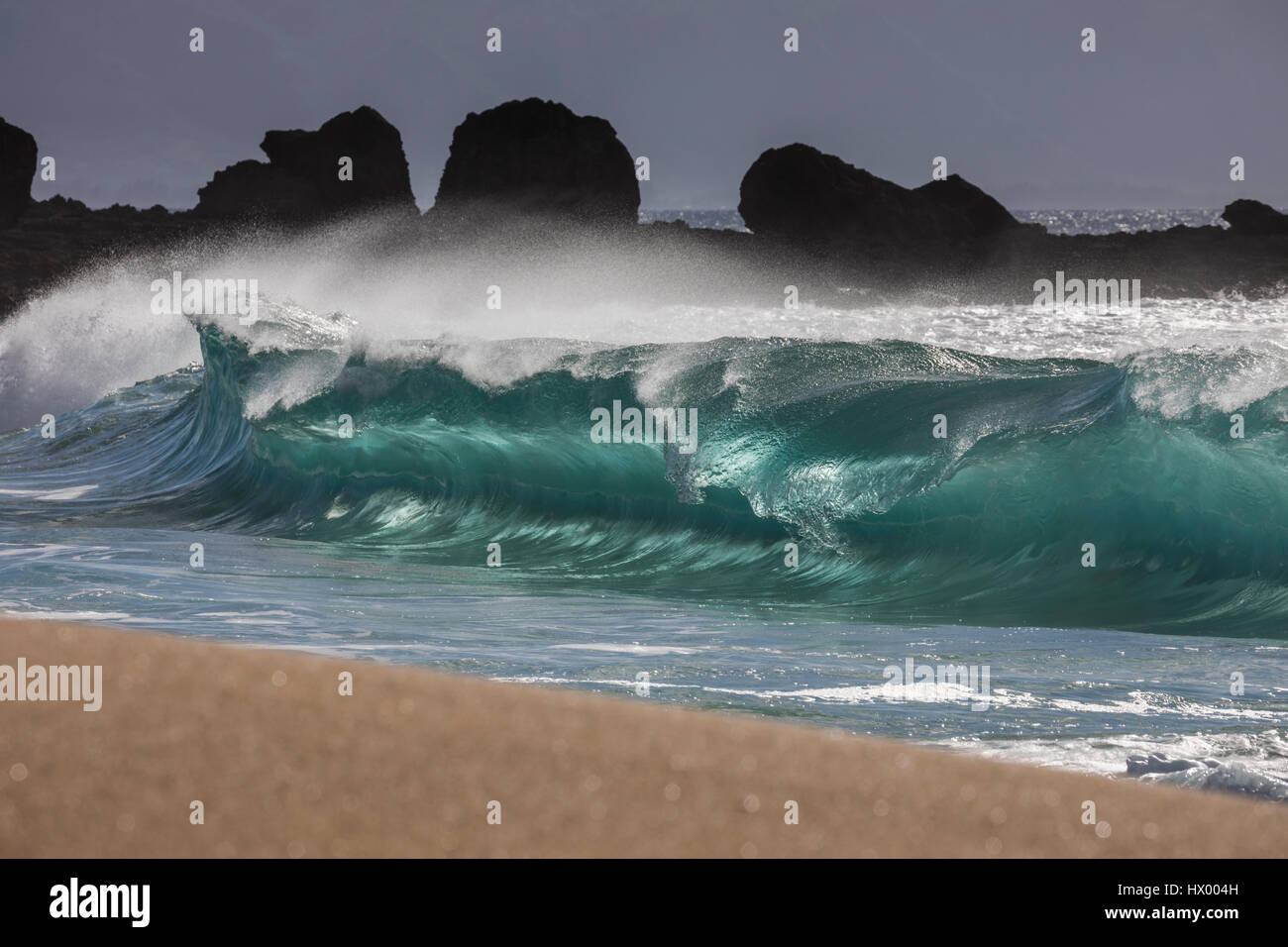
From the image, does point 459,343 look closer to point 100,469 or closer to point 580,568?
point 580,568

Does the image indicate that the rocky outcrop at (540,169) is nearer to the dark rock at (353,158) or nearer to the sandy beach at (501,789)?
the dark rock at (353,158)

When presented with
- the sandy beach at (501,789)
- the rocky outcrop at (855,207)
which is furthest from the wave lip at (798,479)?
the rocky outcrop at (855,207)

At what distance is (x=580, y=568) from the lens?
8562mm

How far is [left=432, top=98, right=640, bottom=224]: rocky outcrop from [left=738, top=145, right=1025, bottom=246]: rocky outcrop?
7.26 meters

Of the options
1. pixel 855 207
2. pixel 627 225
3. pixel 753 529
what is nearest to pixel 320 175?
pixel 627 225

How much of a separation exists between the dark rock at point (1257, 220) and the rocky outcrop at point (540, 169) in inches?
947

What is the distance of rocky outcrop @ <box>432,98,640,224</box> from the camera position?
188 feet

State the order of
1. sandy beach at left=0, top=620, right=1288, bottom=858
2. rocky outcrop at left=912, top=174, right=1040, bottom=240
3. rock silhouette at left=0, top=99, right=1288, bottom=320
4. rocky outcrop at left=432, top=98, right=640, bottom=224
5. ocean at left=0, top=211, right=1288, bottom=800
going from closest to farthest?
sandy beach at left=0, top=620, right=1288, bottom=858, ocean at left=0, top=211, right=1288, bottom=800, rock silhouette at left=0, top=99, right=1288, bottom=320, rocky outcrop at left=912, top=174, right=1040, bottom=240, rocky outcrop at left=432, top=98, right=640, bottom=224

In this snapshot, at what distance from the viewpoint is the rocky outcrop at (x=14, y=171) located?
54.8 m

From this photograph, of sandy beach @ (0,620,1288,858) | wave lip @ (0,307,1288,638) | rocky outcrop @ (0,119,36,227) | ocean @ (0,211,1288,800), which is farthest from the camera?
rocky outcrop @ (0,119,36,227)

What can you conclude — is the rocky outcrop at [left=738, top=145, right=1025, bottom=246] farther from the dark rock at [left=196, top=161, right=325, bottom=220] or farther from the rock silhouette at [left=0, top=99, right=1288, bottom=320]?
the dark rock at [left=196, top=161, right=325, bottom=220]

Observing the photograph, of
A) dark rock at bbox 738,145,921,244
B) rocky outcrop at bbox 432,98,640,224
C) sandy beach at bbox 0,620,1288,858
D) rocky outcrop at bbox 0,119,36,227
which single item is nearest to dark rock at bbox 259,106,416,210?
rocky outcrop at bbox 432,98,640,224
